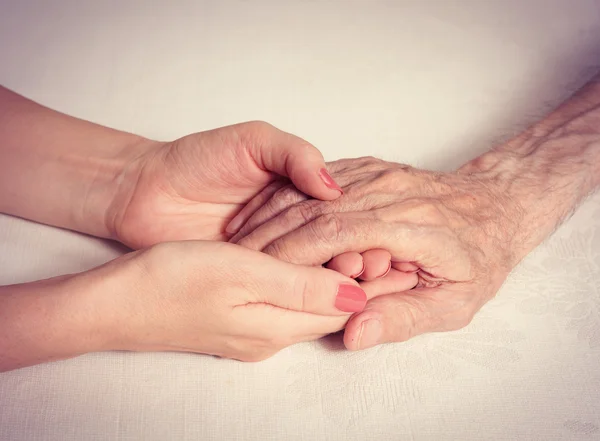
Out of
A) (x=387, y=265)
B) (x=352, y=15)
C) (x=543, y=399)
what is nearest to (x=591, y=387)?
(x=543, y=399)

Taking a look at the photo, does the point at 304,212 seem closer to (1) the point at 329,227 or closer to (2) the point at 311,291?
(1) the point at 329,227

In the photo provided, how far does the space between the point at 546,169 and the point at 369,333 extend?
0.58m

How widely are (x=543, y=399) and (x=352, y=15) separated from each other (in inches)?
47.7

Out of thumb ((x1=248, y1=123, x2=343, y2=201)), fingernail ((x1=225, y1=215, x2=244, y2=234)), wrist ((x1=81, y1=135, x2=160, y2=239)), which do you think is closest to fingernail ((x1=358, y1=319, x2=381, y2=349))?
thumb ((x1=248, y1=123, x2=343, y2=201))

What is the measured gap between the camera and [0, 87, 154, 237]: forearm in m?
1.15

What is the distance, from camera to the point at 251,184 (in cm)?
114

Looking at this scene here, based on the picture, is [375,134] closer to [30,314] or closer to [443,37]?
[443,37]

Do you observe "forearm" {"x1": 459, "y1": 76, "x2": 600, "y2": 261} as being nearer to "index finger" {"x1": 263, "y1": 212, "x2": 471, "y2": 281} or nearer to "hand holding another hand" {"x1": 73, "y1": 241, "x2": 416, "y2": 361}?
"index finger" {"x1": 263, "y1": 212, "x2": 471, "y2": 281}

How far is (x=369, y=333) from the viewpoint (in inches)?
36.2

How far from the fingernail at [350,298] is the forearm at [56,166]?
1.65 feet

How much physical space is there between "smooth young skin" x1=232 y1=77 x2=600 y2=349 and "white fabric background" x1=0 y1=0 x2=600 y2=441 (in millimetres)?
58

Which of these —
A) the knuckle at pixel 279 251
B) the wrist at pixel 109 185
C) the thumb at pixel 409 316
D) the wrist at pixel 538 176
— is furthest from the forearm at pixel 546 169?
the wrist at pixel 109 185

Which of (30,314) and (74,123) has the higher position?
(74,123)

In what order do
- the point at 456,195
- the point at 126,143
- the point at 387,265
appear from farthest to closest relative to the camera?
the point at 126,143 < the point at 456,195 < the point at 387,265
